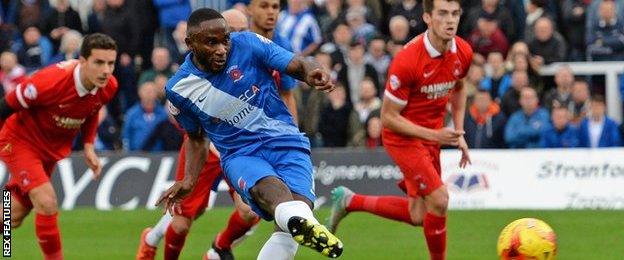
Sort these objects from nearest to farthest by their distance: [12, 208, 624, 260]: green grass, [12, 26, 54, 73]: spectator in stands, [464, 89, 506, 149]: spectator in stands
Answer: [12, 208, 624, 260]: green grass → [464, 89, 506, 149]: spectator in stands → [12, 26, 54, 73]: spectator in stands

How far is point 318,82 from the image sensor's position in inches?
392

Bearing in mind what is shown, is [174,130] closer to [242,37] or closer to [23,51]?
[23,51]

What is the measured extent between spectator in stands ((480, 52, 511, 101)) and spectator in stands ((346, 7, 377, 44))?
187 cm

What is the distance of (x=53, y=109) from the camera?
13508 mm

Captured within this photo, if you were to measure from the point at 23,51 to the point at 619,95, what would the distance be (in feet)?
31.8

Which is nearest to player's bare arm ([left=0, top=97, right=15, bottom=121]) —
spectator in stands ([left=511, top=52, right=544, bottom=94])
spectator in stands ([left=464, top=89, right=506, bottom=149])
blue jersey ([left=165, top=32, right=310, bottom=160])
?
blue jersey ([left=165, top=32, right=310, bottom=160])

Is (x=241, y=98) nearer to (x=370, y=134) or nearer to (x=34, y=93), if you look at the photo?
(x=34, y=93)

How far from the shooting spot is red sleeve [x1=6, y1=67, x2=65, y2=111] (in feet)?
43.8

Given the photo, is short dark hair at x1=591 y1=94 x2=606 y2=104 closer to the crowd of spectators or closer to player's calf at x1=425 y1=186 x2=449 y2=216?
the crowd of spectators

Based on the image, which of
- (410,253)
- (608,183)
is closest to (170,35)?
(608,183)

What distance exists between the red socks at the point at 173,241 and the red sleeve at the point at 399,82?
2.19m

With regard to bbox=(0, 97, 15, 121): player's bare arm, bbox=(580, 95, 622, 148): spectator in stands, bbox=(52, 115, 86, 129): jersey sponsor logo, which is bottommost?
bbox=(580, 95, 622, 148): spectator in stands

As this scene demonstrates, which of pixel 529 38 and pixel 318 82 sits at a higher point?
pixel 318 82

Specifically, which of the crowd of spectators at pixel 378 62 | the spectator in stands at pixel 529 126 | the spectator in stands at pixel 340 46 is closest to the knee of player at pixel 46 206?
the crowd of spectators at pixel 378 62
